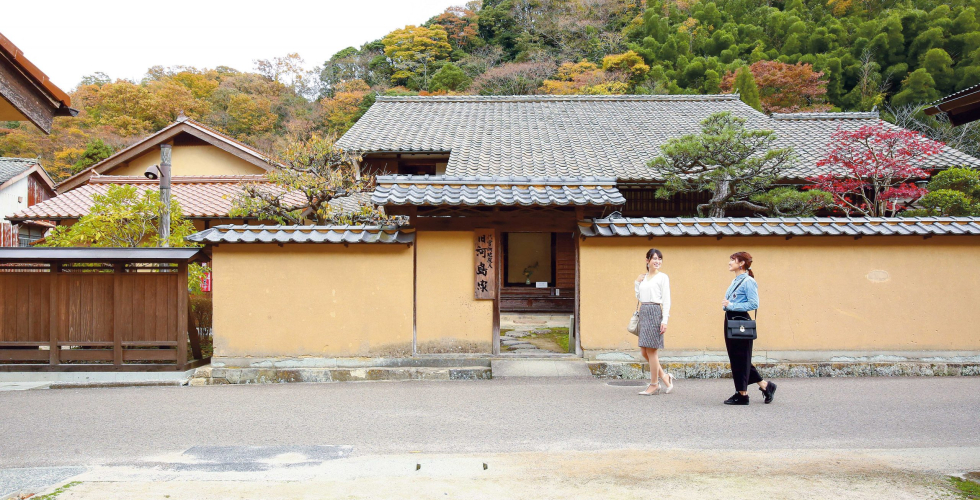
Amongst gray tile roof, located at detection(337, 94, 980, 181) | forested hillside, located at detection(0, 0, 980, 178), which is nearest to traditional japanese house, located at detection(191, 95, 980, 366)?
gray tile roof, located at detection(337, 94, 980, 181)

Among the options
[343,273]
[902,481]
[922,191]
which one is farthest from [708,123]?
[902,481]

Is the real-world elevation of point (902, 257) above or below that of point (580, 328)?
above

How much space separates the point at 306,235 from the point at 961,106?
7914mm

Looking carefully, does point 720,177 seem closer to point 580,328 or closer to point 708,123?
point 708,123

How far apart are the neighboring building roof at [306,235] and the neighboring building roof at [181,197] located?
23.2 feet

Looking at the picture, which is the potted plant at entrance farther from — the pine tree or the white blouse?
the pine tree

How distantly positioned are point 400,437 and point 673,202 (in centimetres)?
1144

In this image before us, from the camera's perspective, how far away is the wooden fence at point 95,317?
28.6 ft

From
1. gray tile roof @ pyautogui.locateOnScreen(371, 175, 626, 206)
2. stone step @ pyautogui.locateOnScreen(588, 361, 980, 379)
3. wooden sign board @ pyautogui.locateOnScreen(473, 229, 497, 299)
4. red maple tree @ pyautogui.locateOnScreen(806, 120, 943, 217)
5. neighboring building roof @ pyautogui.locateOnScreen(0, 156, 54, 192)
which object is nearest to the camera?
gray tile roof @ pyautogui.locateOnScreen(371, 175, 626, 206)

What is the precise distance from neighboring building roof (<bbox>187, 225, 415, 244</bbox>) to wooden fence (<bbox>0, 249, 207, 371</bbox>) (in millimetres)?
854

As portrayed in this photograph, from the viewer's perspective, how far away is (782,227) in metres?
8.49

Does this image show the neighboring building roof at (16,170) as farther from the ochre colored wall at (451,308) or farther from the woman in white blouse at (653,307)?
the woman in white blouse at (653,307)

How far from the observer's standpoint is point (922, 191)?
1192cm

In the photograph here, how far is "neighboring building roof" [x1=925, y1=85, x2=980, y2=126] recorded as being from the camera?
5605mm
